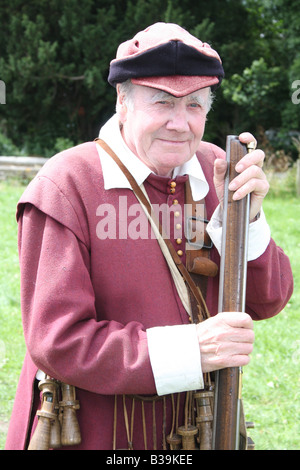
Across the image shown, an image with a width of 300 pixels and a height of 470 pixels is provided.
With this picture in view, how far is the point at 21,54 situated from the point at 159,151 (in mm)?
14663

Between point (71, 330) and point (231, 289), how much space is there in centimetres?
49

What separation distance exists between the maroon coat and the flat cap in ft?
1.09

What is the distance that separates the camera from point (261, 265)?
203cm

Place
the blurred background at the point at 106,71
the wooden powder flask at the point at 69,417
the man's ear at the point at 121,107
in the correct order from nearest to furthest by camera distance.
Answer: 1. the wooden powder flask at the point at 69,417
2. the man's ear at the point at 121,107
3. the blurred background at the point at 106,71

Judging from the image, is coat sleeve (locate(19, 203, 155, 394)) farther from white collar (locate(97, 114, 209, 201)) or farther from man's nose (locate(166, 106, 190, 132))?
man's nose (locate(166, 106, 190, 132))

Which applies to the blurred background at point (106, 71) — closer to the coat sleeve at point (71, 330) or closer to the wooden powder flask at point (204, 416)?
the wooden powder flask at point (204, 416)

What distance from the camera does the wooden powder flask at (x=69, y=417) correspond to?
71.9 inches

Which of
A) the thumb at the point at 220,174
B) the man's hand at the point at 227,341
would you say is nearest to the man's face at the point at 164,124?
the thumb at the point at 220,174

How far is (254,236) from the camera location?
6.59 ft

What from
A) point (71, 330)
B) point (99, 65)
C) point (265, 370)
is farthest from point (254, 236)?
point (99, 65)

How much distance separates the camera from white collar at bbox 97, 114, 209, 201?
196cm

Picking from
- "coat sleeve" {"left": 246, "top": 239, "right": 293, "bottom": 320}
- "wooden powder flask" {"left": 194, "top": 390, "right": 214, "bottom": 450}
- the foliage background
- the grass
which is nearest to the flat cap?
"coat sleeve" {"left": 246, "top": 239, "right": 293, "bottom": 320}

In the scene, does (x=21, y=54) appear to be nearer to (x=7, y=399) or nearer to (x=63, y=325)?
(x=7, y=399)

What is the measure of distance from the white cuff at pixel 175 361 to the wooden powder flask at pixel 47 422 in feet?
1.13
